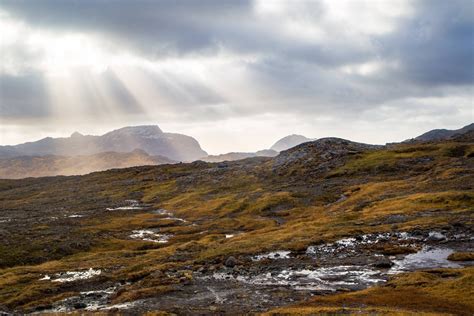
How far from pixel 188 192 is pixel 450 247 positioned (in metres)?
132

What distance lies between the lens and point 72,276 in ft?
194

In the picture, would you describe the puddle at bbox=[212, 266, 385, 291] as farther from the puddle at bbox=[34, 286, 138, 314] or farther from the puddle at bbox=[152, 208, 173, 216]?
the puddle at bbox=[152, 208, 173, 216]

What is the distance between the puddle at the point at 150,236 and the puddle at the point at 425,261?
5310cm

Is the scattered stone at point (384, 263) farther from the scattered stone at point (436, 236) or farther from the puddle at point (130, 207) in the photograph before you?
the puddle at point (130, 207)

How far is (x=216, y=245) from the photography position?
73312 millimetres

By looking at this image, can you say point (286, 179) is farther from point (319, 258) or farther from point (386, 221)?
point (319, 258)

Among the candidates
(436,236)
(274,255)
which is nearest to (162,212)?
(274,255)

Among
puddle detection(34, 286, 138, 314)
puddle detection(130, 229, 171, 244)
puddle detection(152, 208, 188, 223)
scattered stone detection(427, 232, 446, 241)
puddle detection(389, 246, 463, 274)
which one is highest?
scattered stone detection(427, 232, 446, 241)

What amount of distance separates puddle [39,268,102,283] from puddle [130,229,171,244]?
3010cm

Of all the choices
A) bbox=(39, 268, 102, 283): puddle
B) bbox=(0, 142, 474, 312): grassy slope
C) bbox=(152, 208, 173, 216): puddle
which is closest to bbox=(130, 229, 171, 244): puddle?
bbox=(0, 142, 474, 312): grassy slope

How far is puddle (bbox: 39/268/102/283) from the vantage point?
57406 mm

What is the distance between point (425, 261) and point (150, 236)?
65290 mm

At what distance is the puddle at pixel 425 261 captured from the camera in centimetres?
4925

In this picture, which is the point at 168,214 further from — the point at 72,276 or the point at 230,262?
the point at 230,262
